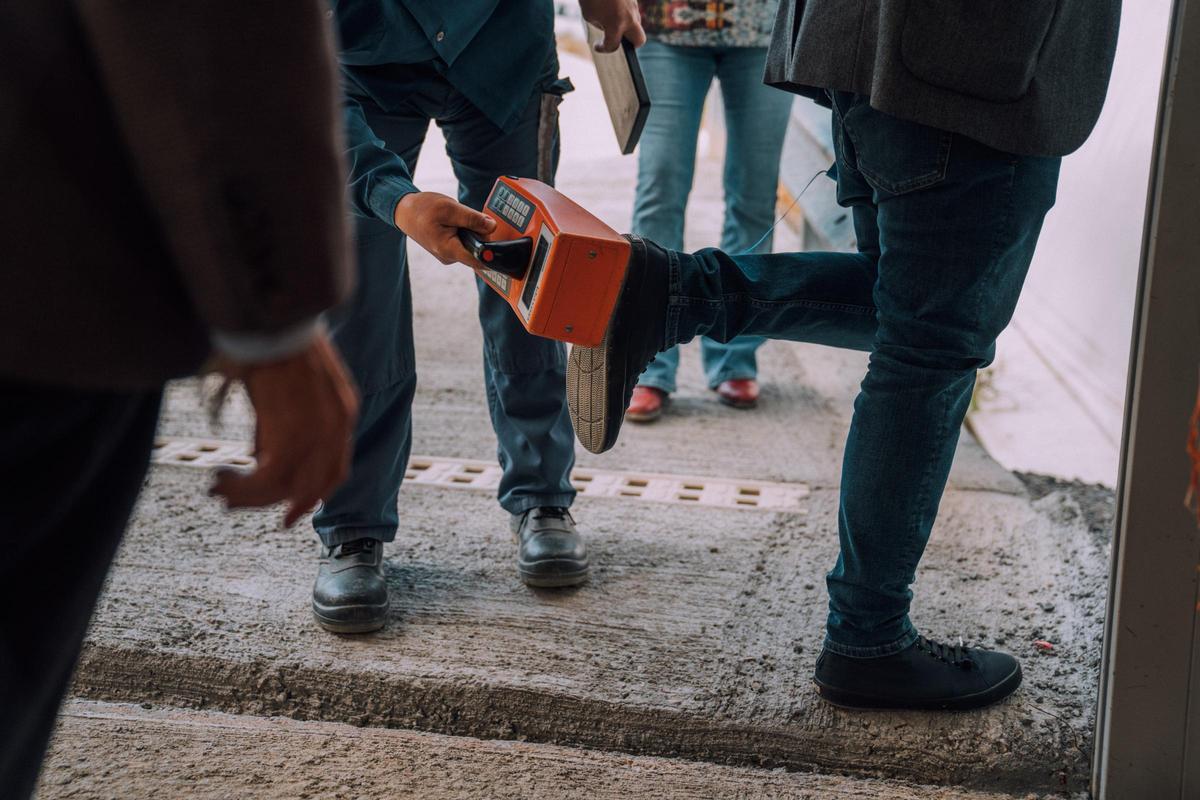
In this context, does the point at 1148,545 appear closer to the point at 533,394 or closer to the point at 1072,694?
the point at 1072,694

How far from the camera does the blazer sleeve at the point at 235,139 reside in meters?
0.68

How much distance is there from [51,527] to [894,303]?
1.19m

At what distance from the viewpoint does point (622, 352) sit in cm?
179

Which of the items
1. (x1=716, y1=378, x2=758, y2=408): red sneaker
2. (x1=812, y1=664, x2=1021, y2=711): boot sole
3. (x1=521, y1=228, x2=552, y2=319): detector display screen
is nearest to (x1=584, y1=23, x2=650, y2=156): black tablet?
(x1=521, y1=228, x2=552, y2=319): detector display screen

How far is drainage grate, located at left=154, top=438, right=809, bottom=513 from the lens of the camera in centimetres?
267

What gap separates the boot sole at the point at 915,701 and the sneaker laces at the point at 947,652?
53 mm

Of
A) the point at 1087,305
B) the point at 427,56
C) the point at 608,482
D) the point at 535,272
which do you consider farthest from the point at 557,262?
the point at 1087,305

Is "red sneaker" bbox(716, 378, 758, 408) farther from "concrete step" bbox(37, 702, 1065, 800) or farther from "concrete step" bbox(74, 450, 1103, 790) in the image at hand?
"concrete step" bbox(37, 702, 1065, 800)

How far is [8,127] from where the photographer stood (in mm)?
676

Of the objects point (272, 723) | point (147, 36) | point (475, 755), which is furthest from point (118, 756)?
point (147, 36)

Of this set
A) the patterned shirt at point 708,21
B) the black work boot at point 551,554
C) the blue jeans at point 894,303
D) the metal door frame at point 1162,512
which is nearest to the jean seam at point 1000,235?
the blue jeans at point 894,303

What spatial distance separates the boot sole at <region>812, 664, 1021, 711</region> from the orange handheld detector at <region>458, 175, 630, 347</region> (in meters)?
0.71

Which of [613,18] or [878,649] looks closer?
[878,649]

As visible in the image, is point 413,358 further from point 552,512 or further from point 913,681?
point 913,681
